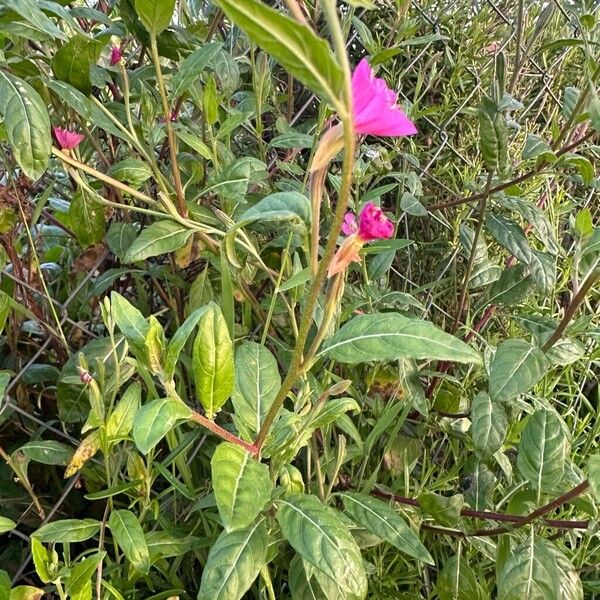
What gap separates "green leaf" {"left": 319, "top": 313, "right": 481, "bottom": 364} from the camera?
0.47 m

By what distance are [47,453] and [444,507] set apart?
47 cm

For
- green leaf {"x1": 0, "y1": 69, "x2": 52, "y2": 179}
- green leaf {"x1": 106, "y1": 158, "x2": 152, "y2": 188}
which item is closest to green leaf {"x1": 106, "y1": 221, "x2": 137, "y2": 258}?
green leaf {"x1": 106, "y1": 158, "x2": 152, "y2": 188}

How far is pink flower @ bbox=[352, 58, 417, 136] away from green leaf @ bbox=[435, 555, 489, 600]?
626 mm

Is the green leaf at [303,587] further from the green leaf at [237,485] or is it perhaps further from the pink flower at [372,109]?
the pink flower at [372,109]

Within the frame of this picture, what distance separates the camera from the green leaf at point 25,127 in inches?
23.6

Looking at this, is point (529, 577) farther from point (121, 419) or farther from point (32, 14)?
point (32, 14)

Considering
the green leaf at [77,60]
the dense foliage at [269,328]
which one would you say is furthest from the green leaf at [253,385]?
the green leaf at [77,60]

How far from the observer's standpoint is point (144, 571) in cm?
64

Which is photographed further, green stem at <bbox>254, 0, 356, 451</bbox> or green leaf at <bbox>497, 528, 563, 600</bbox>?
green leaf at <bbox>497, 528, 563, 600</bbox>

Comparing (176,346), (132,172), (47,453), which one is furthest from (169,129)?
(47,453)

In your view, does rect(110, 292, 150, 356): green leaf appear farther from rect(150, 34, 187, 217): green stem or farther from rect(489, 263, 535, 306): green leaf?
rect(489, 263, 535, 306): green leaf

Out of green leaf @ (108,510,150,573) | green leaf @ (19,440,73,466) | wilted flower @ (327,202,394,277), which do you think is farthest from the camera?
green leaf @ (19,440,73,466)

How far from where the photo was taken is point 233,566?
21.9 inches

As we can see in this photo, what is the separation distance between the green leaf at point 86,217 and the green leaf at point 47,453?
0.86 ft
